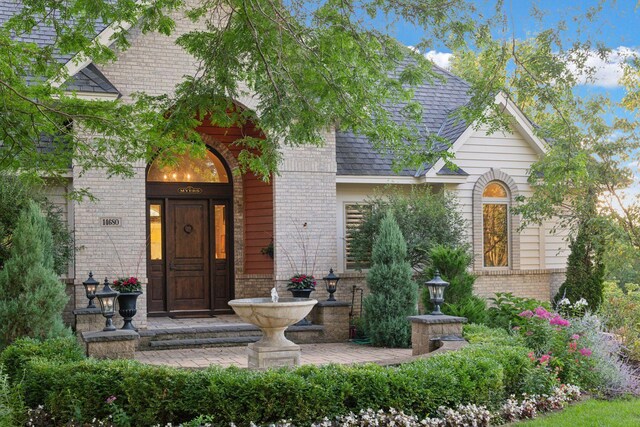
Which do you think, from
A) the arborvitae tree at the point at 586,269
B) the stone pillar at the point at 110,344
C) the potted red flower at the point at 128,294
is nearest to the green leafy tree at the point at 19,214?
the potted red flower at the point at 128,294

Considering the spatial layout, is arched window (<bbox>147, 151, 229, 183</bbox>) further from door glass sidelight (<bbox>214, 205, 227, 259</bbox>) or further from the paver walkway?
the paver walkway

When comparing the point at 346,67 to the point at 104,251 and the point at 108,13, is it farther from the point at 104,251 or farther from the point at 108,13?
the point at 104,251

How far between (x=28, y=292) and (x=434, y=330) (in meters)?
6.55

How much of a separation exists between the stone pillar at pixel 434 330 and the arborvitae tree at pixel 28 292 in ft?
19.0

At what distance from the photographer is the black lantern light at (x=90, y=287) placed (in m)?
14.2

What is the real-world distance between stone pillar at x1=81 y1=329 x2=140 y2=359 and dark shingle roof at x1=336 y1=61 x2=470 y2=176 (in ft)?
22.4

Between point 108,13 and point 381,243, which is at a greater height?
point 108,13

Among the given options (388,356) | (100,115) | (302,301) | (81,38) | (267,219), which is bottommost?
(388,356)

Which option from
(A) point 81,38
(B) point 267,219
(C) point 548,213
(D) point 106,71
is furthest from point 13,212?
(C) point 548,213

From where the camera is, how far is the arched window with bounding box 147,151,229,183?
1736cm

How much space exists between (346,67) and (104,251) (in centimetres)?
711

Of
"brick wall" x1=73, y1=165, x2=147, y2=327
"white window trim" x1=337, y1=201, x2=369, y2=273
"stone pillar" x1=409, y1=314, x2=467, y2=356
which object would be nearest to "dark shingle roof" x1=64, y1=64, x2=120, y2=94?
"brick wall" x1=73, y1=165, x2=147, y2=327

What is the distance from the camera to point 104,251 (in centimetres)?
1470

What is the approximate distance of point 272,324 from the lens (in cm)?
1102
